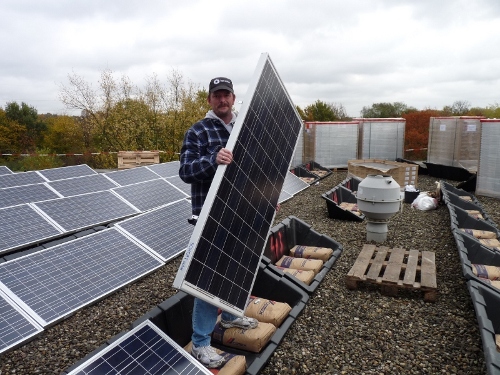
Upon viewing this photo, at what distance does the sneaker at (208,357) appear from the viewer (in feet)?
12.0

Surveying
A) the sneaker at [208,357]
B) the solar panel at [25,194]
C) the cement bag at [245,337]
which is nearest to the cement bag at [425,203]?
the cement bag at [245,337]

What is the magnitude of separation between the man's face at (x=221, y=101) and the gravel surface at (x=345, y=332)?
2.78m

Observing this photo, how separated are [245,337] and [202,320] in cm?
80

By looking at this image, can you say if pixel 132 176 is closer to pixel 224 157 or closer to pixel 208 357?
pixel 208 357

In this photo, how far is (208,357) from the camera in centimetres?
367

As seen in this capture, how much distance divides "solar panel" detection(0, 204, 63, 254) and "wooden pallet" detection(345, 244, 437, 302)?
18.1 feet

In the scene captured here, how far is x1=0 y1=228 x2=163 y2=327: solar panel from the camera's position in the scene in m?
4.85

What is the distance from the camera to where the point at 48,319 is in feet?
15.4

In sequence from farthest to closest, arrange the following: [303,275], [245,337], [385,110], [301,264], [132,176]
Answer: [385,110], [132,176], [301,264], [303,275], [245,337]

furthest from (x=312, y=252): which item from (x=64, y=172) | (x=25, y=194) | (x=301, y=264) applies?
(x=64, y=172)

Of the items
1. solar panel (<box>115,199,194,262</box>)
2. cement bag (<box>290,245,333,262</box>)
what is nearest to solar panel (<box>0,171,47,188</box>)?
solar panel (<box>115,199,194,262</box>)

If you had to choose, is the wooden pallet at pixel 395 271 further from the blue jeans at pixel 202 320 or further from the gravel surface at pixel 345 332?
the blue jeans at pixel 202 320

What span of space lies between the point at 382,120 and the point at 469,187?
24.6 feet

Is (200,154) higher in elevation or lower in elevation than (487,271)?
higher
